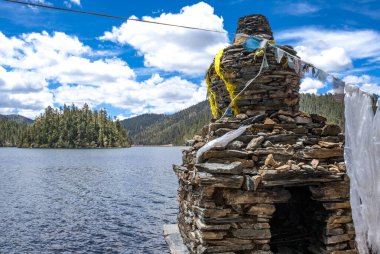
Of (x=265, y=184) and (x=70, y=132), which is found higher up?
(x=70, y=132)

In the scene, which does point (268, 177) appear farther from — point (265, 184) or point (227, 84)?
point (227, 84)

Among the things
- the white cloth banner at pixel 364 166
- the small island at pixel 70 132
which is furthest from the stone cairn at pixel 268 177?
the small island at pixel 70 132

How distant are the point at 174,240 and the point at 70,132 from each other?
578 ft

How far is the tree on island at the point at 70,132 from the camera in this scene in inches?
7028

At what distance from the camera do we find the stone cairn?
28.1 ft

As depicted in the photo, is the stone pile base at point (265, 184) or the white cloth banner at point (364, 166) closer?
the white cloth banner at point (364, 166)

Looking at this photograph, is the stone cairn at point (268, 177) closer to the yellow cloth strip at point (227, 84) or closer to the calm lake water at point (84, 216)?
the yellow cloth strip at point (227, 84)

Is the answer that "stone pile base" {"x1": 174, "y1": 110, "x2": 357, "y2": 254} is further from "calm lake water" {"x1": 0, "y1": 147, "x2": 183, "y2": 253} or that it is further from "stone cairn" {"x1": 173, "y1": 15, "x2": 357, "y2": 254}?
"calm lake water" {"x1": 0, "y1": 147, "x2": 183, "y2": 253}

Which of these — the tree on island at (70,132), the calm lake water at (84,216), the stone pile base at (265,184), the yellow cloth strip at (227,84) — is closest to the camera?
the stone pile base at (265,184)

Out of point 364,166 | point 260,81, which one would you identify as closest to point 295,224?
point 364,166

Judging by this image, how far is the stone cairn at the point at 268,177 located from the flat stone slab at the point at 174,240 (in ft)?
3.11

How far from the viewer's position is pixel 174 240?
1266 cm

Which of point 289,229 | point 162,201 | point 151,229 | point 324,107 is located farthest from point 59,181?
point 324,107

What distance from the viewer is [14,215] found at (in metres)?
25.0
